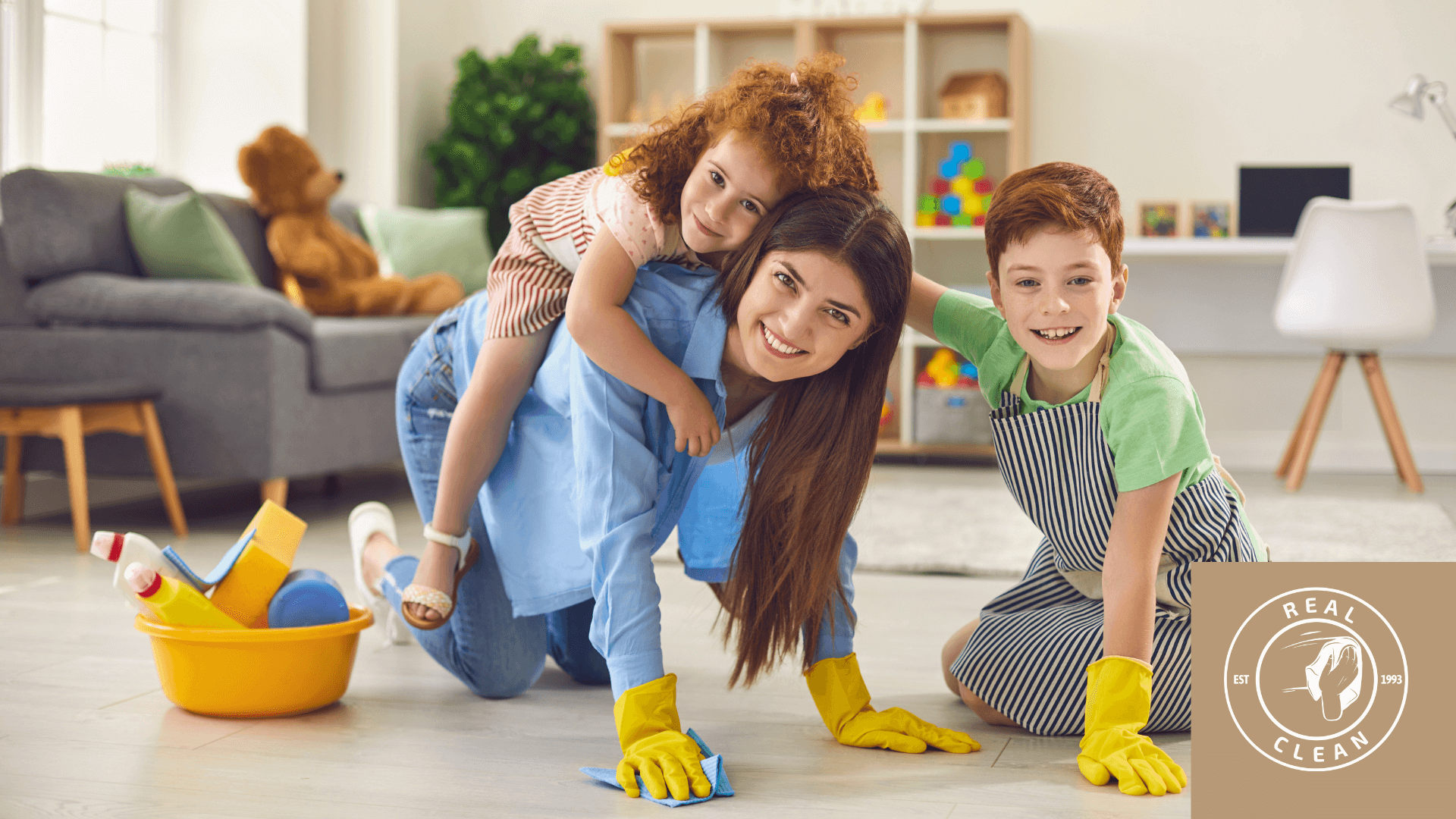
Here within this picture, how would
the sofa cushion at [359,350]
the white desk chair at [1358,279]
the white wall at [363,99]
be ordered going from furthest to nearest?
1. the white wall at [363,99]
2. the white desk chair at [1358,279]
3. the sofa cushion at [359,350]

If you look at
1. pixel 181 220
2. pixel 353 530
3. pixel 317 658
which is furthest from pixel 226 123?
pixel 317 658

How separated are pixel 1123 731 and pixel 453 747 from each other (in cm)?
71

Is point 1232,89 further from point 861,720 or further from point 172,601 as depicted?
point 172,601

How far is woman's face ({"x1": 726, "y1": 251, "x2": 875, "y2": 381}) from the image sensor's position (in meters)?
1.21

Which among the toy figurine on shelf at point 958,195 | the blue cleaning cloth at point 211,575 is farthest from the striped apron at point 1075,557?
the toy figurine on shelf at point 958,195

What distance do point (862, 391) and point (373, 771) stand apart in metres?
0.64

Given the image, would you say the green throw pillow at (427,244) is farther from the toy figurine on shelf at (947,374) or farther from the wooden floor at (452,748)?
the wooden floor at (452,748)

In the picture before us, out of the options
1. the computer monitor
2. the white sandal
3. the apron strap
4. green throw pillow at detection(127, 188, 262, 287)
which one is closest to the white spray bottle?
the white sandal

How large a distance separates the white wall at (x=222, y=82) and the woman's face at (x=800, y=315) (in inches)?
140

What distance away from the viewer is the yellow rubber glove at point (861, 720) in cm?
137

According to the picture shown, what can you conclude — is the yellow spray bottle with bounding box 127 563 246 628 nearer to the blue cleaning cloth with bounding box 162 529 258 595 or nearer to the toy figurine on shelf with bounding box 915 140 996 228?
the blue cleaning cloth with bounding box 162 529 258 595

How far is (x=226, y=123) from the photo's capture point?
4.34m

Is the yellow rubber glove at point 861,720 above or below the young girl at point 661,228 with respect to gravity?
below

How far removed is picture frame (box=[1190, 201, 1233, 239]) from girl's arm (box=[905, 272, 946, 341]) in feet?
10.5
